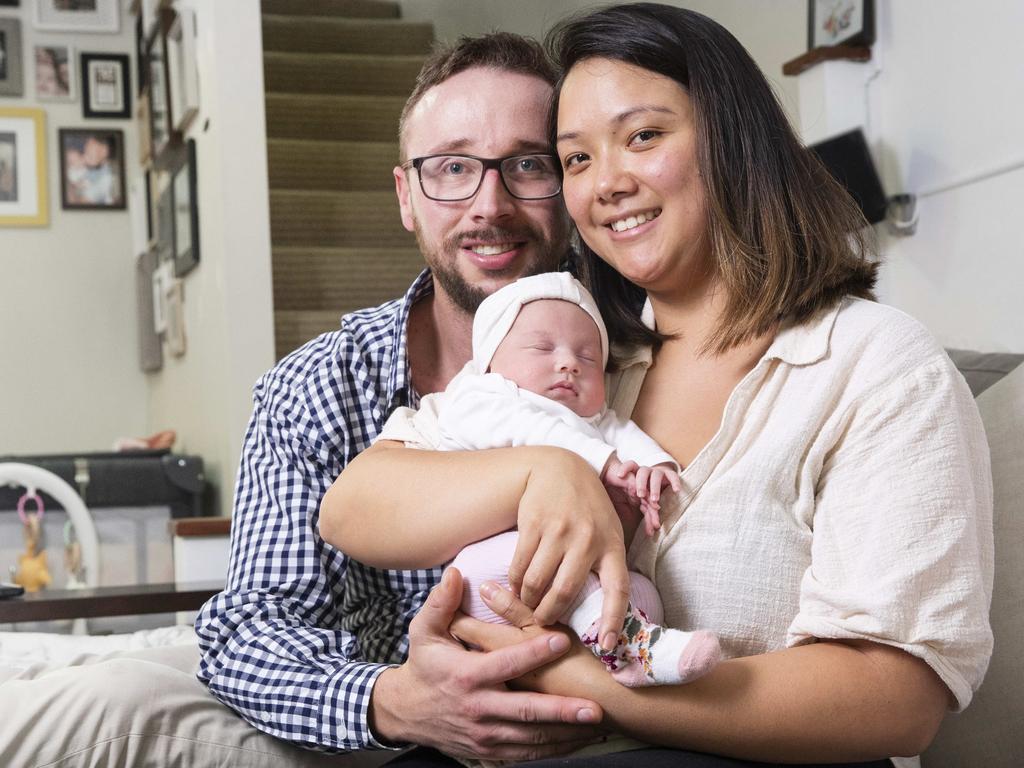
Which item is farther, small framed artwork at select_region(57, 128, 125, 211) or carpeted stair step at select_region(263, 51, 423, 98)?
small framed artwork at select_region(57, 128, 125, 211)

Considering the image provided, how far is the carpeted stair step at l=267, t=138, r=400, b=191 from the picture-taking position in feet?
17.0

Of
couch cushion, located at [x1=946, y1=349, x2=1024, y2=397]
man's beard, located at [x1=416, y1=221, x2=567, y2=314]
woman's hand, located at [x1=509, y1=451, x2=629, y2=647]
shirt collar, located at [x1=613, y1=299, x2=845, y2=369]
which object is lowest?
woman's hand, located at [x1=509, y1=451, x2=629, y2=647]

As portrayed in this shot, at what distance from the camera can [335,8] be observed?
620 cm

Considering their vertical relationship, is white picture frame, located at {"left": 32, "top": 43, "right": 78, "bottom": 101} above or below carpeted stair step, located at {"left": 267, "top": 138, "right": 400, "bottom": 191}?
above

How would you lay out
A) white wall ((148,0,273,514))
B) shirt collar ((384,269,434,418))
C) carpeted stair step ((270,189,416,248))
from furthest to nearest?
carpeted stair step ((270,189,416,248)) < white wall ((148,0,273,514)) < shirt collar ((384,269,434,418))

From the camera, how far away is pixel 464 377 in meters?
1.37

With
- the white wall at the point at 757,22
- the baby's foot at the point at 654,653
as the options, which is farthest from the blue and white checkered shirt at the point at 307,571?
the white wall at the point at 757,22

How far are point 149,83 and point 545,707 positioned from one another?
5299mm

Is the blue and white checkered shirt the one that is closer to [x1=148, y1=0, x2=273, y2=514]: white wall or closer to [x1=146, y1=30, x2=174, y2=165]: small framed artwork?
[x1=148, y1=0, x2=273, y2=514]: white wall

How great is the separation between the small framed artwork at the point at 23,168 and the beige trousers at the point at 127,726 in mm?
5622

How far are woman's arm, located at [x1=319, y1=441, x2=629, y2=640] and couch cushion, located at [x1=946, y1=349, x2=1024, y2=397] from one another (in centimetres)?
88

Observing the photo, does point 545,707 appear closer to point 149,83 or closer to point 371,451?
point 371,451

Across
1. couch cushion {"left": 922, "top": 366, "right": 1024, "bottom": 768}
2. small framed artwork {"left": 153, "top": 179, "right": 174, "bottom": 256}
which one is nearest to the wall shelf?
couch cushion {"left": 922, "top": 366, "right": 1024, "bottom": 768}

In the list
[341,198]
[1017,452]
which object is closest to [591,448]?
[1017,452]
